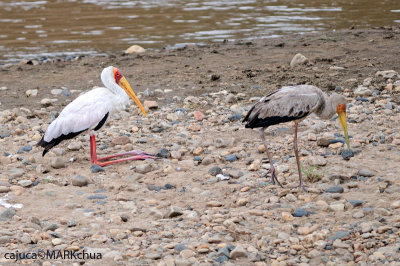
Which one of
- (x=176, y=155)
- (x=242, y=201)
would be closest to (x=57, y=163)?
(x=176, y=155)

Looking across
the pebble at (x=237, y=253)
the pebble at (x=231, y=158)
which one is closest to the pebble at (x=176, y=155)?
the pebble at (x=231, y=158)

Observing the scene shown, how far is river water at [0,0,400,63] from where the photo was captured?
51.0 ft

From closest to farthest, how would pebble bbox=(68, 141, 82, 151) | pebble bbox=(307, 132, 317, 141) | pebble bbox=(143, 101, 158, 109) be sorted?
pebble bbox=(307, 132, 317, 141) → pebble bbox=(68, 141, 82, 151) → pebble bbox=(143, 101, 158, 109)

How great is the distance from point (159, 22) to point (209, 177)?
11.9m

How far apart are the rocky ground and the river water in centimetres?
398

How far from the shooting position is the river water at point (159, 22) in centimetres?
1555

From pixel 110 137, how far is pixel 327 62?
5.00m

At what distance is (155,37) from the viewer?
16.0 m

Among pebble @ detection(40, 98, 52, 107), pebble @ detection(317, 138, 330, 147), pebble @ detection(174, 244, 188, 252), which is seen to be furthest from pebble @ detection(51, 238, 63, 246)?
pebble @ detection(40, 98, 52, 107)

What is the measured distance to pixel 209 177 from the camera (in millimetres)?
6738

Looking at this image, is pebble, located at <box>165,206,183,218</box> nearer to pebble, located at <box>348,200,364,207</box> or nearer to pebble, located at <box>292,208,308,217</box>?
pebble, located at <box>292,208,308,217</box>

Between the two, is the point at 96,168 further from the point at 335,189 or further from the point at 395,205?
the point at 395,205

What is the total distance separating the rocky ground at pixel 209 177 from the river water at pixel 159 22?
3979 millimetres

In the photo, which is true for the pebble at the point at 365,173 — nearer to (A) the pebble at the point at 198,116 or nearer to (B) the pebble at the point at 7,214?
(A) the pebble at the point at 198,116
